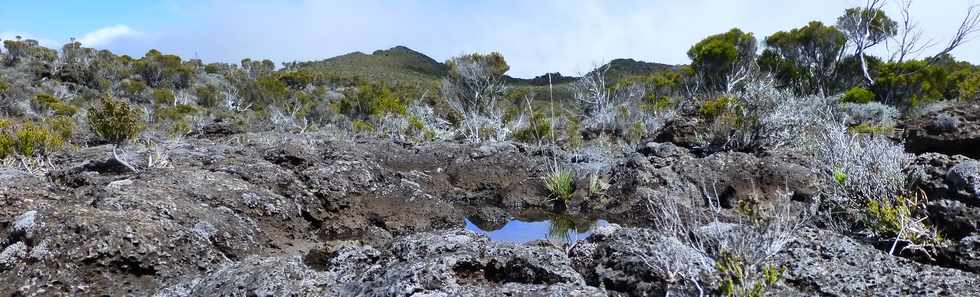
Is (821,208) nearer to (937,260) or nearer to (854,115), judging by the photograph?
(937,260)

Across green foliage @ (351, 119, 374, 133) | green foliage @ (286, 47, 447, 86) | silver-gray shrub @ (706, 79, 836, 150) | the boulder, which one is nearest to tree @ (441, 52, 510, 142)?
green foliage @ (351, 119, 374, 133)

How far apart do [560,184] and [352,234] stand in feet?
11.7

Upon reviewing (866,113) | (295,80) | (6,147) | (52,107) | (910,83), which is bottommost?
(52,107)

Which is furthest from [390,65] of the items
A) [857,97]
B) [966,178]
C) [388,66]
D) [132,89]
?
[966,178]

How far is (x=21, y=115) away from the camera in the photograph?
789 inches

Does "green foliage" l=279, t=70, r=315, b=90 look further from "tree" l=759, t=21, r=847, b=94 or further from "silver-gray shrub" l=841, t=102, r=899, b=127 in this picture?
"silver-gray shrub" l=841, t=102, r=899, b=127

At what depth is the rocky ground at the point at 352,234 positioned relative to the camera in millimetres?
3709

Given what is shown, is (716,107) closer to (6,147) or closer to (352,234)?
(352,234)

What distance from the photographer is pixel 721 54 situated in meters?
25.3

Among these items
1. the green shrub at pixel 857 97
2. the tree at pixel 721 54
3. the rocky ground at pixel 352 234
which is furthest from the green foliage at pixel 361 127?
the green shrub at pixel 857 97

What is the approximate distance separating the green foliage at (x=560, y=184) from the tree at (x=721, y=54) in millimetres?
16520

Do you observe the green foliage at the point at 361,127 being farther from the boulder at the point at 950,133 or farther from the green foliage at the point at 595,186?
the boulder at the point at 950,133

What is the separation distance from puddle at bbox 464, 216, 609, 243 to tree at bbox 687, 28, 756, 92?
17.5 m

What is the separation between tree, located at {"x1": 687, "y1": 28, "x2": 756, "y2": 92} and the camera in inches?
989
